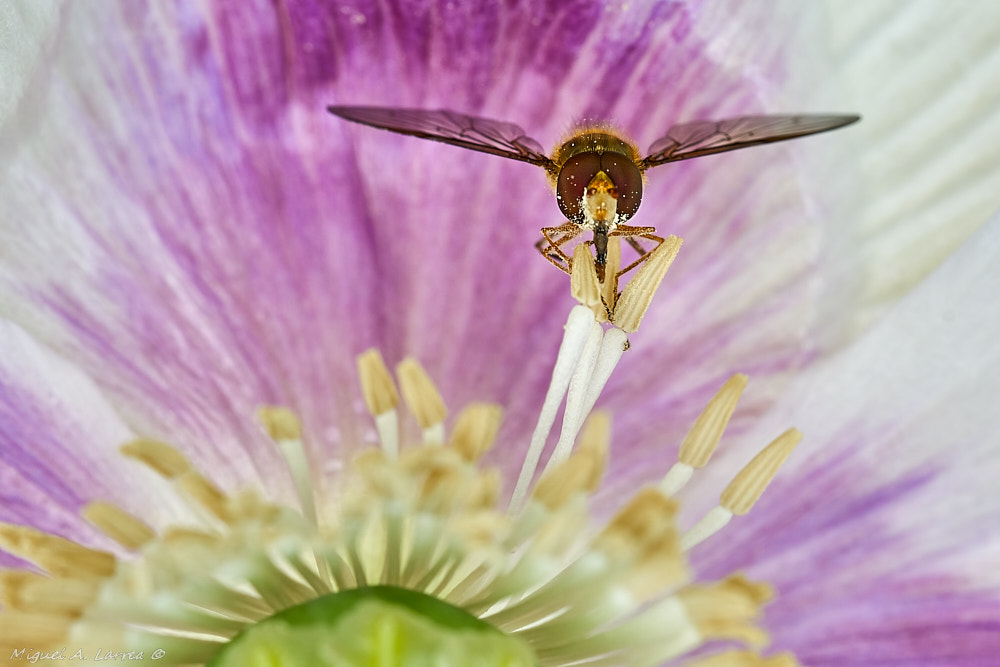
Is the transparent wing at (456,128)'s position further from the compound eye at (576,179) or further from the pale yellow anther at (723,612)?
the pale yellow anther at (723,612)

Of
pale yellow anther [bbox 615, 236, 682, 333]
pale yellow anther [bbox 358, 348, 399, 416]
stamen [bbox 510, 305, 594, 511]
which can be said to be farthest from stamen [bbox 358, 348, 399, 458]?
pale yellow anther [bbox 615, 236, 682, 333]

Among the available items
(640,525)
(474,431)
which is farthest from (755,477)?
(474,431)

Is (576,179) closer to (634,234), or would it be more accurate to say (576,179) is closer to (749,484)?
(634,234)

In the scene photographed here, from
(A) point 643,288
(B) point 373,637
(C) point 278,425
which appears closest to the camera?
(B) point 373,637

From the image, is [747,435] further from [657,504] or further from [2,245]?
[2,245]

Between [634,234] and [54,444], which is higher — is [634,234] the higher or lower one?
the higher one

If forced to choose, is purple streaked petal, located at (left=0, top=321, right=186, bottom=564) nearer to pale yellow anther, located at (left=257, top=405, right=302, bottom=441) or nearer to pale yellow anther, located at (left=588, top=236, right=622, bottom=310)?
pale yellow anther, located at (left=257, top=405, right=302, bottom=441)

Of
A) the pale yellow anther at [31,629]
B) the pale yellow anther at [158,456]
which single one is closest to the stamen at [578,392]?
the pale yellow anther at [158,456]
